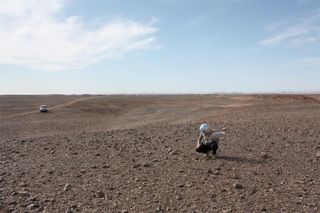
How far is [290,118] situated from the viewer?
60.8 feet

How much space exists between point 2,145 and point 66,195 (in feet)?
24.8

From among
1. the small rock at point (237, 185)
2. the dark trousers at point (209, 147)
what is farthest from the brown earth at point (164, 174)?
the dark trousers at point (209, 147)

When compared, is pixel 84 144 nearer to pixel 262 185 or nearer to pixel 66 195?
pixel 66 195

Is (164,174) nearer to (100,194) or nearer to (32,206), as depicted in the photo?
(100,194)

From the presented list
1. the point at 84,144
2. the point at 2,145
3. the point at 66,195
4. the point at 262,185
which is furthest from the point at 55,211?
the point at 2,145

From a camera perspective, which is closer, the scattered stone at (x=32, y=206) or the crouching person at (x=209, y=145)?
the scattered stone at (x=32, y=206)

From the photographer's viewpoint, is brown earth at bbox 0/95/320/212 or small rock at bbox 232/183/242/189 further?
small rock at bbox 232/183/242/189

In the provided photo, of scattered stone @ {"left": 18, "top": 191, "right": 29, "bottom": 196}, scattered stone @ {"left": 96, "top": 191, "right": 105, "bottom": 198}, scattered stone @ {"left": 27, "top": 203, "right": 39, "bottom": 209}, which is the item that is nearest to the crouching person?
scattered stone @ {"left": 96, "top": 191, "right": 105, "bottom": 198}

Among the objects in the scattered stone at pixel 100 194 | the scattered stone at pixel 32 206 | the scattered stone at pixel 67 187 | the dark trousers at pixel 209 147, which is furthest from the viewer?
the dark trousers at pixel 209 147

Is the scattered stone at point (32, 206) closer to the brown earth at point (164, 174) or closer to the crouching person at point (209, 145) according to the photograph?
the brown earth at point (164, 174)

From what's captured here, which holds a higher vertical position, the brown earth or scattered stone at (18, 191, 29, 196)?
the brown earth

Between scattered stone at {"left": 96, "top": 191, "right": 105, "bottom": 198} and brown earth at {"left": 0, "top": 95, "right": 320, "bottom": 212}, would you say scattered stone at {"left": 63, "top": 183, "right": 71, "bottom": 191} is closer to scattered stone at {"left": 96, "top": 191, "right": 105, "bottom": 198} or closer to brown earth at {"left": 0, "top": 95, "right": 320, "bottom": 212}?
brown earth at {"left": 0, "top": 95, "right": 320, "bottom": 212}

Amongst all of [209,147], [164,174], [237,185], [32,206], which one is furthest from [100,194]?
[209,147]

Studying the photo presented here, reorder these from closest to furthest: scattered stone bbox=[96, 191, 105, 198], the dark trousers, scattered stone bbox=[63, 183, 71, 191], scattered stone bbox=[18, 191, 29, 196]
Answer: scattered stone bbox=[96, 191, 105, 198] → scattered stone bbox=[18, 191, 29, 196] → scattered stone bbox=[63, 183, 71, 191] → the dark trousers
